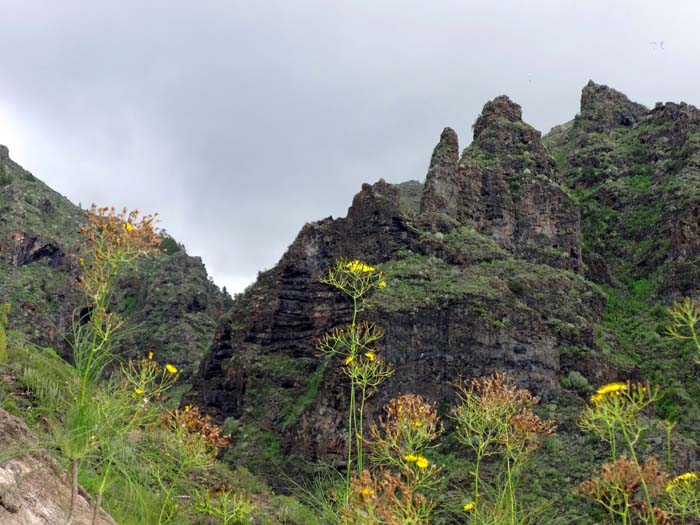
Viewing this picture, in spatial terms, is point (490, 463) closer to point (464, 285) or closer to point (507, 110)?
point (464, 285)

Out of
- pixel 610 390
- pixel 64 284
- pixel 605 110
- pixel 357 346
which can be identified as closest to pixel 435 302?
pixel 357 346

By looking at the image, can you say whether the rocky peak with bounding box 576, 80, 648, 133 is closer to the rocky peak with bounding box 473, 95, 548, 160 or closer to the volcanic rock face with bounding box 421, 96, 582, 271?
the rocky peak with bounding box 473, 95, 548, 160

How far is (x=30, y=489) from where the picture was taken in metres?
8.64

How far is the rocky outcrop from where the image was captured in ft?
25.7

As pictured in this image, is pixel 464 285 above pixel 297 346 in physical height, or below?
above

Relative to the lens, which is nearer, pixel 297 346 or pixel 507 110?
pixel 297 346

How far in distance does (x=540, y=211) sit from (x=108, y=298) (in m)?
60.9

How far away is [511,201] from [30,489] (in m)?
59.7

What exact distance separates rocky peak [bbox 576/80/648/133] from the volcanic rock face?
26129 millimetres

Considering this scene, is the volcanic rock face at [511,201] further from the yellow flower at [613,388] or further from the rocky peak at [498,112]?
the yellow flower at [613,388]

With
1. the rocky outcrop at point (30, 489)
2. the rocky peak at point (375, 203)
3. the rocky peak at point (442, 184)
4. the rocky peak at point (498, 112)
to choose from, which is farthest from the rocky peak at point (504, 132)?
the rocky outcrop at point (30, 489)

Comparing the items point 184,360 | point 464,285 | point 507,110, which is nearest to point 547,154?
point 507,110

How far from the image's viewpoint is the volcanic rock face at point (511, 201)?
61.3m

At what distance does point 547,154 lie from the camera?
69.8 metres
